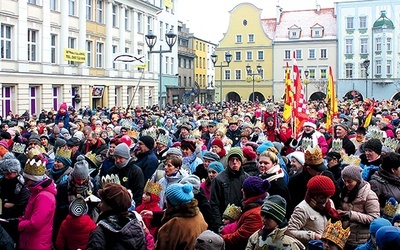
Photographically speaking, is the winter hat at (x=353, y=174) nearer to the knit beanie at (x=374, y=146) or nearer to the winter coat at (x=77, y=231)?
the knit beanie at (x=374, y=146)

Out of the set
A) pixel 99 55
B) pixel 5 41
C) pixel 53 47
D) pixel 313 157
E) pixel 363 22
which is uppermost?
pixel 363 22

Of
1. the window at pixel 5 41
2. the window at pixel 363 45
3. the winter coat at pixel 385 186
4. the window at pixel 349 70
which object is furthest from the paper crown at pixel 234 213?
the window at pixel 363 45

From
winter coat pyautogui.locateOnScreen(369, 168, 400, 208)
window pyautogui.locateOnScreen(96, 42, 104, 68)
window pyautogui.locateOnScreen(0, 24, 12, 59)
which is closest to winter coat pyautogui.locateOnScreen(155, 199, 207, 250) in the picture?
winter coat pyautogui.locateOnScreen(369, 168, 400, 208)

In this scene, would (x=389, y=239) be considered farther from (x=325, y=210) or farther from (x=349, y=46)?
(x=349, y=46)

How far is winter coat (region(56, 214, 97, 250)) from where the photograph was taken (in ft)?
17.1

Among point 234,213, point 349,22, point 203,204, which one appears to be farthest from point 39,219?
point 349,22

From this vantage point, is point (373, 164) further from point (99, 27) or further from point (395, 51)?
point (395, 51)

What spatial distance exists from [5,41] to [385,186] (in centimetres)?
2718

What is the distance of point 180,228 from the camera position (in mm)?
4641

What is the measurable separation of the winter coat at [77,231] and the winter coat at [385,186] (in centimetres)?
329

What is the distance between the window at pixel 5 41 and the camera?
1139 inches

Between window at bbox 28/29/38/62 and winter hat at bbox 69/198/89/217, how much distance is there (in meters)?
28.3

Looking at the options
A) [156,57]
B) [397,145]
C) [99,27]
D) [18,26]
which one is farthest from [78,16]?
[397,145]

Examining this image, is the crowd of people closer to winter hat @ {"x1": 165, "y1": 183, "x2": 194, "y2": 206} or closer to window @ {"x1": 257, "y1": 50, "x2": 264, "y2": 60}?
winter hat @ {"x1": 165, "y1": 183, "x2": 194, "y2": 206}
